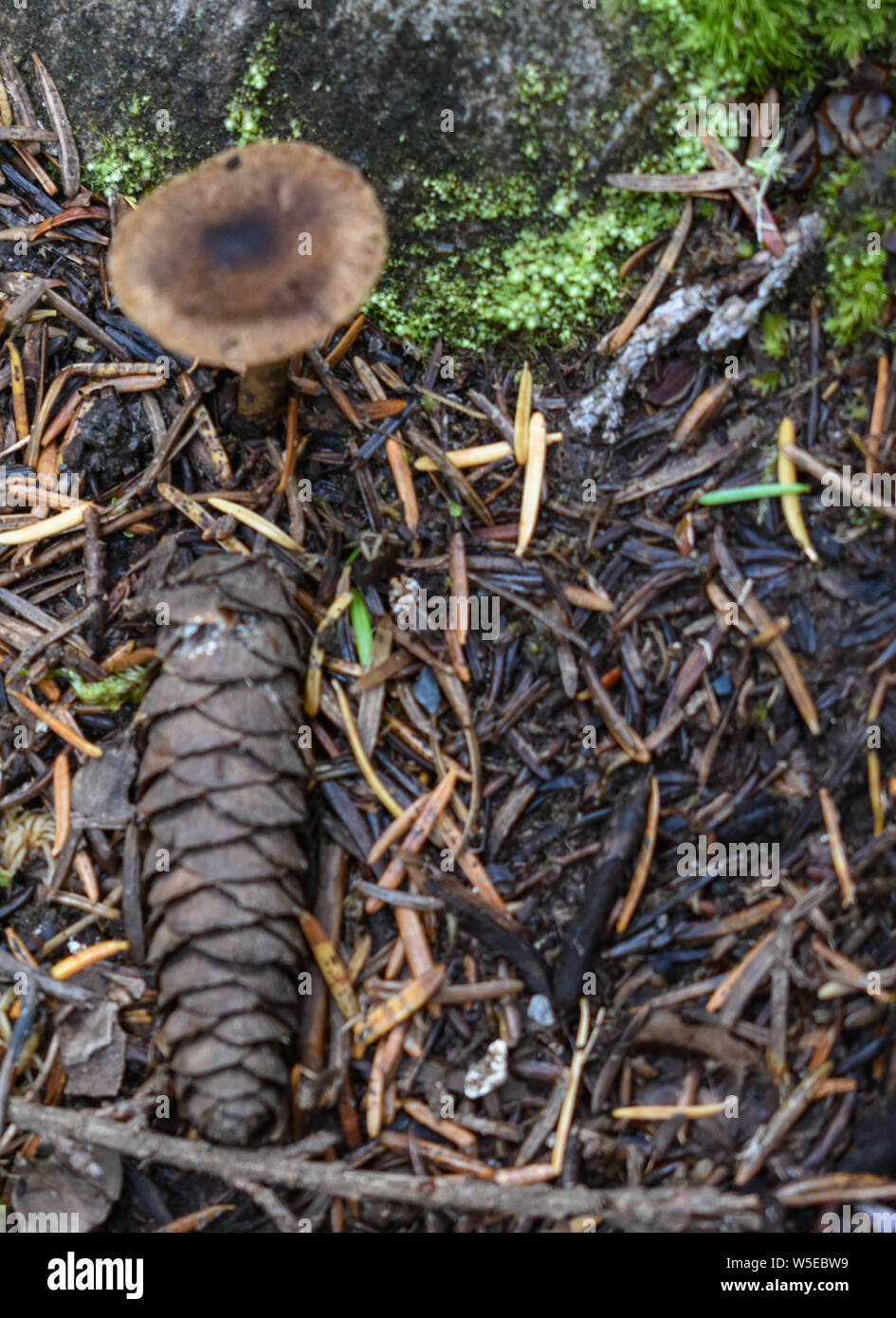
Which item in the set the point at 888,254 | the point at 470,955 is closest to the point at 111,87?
the point at 888,254

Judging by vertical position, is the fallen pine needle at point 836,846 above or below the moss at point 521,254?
below

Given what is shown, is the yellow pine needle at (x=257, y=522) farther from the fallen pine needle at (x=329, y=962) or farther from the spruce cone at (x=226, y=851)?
the fallen pine needle at (x=329, y=962)

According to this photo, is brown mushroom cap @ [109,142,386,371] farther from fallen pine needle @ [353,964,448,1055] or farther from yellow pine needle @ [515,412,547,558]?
fallen pine needle @ [353,964,448,1055]

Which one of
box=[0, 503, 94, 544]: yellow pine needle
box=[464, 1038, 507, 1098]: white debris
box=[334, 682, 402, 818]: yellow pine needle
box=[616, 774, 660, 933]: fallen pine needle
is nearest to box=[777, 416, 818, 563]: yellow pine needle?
box=[616, 774, 660, 933]: fallen pine needle

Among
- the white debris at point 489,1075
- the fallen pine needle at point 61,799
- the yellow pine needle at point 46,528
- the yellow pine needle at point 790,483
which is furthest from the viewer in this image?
the yellow pine needle at point 46,528

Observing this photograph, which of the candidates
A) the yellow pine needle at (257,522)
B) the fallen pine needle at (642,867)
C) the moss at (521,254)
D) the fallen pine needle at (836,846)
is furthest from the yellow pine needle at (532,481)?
the fallen pine needle at (836,846)

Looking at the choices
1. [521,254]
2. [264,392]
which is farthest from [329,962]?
[521,254]

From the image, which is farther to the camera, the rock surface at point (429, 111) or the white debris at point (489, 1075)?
the rock surface at point (429, 111)
